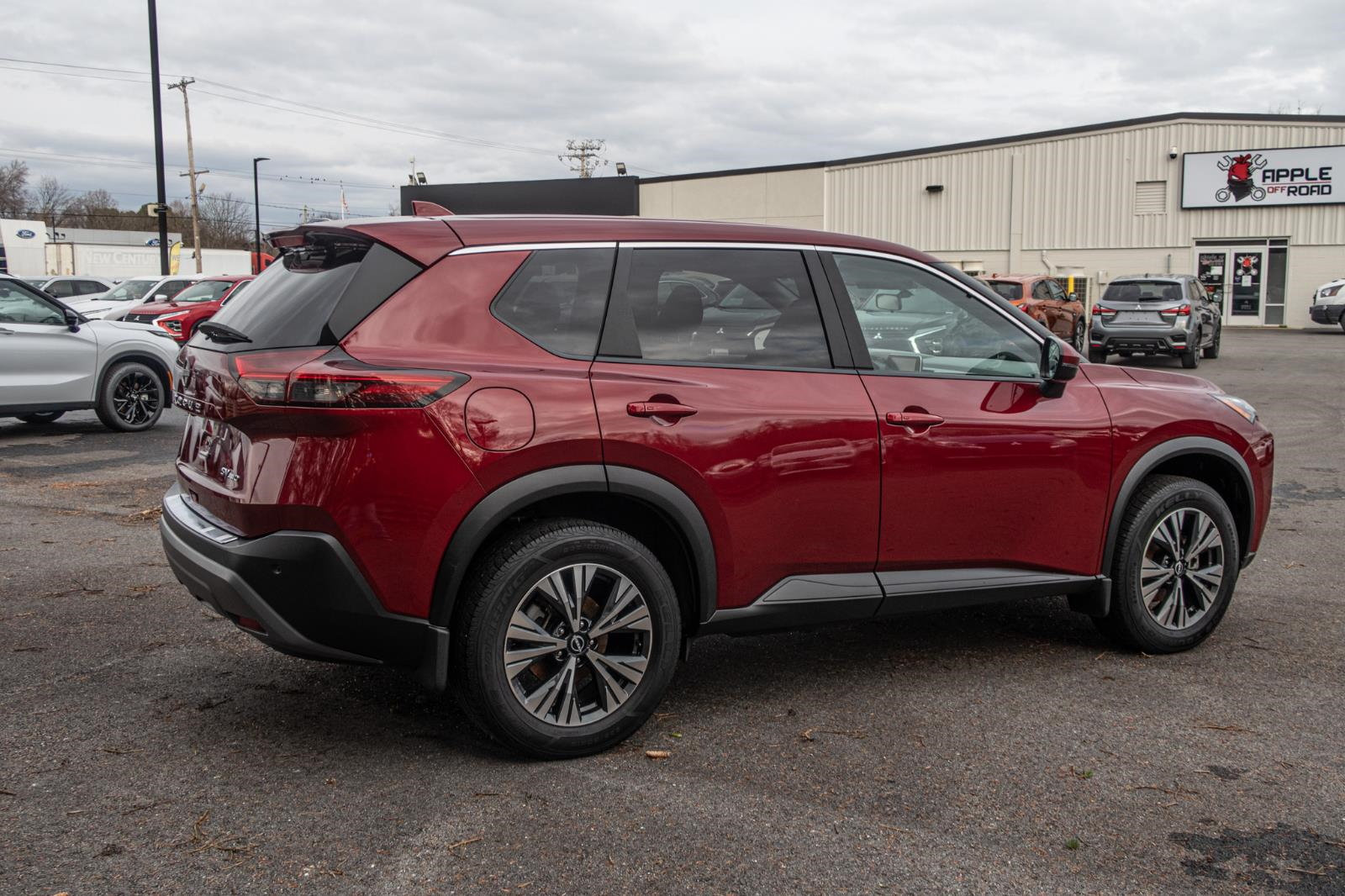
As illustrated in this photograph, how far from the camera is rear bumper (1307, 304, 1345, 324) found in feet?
105

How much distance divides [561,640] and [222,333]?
153 centimetres

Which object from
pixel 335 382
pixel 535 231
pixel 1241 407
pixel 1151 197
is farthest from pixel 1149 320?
pixel 335 382

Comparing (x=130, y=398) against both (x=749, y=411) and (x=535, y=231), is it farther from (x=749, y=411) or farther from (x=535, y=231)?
(x=749, y=411)

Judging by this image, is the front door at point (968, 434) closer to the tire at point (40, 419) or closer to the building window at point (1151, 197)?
the tire at point (40, 419)

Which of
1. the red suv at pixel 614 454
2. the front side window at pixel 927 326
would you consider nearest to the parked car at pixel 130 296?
the red suv at pixel 614 454

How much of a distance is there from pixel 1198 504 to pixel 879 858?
2.58 meters

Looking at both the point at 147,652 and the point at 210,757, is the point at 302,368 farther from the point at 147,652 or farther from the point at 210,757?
the point at 147,652

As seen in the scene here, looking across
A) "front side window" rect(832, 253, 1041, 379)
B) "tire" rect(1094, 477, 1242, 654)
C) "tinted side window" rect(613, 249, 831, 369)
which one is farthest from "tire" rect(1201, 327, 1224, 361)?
"tinted side window" rect(613, 249, 831, 369)

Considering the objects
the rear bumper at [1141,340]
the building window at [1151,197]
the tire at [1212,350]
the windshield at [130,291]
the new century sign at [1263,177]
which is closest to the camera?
the rear bumper at [1141,340]

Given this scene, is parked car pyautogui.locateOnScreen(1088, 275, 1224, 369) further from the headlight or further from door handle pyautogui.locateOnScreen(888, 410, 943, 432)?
door handle pyautogui.locateOnScreen(888, 410, 943, 432)

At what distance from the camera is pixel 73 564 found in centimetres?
630

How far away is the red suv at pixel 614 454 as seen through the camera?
3451 millimetres

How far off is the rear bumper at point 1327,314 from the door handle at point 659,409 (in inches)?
1333

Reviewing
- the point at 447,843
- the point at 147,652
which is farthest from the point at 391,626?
the point at 147,652
